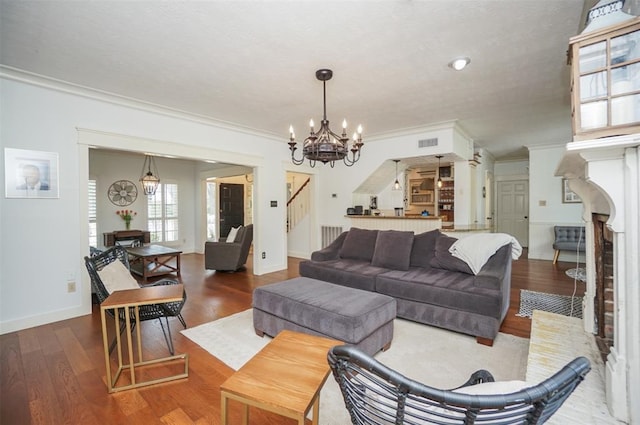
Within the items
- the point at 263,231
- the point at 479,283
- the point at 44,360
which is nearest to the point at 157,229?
the point at 263,231

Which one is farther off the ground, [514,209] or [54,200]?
Answer: [54,200]

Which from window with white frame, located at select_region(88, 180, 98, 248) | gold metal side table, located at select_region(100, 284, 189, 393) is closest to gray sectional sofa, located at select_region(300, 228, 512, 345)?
gold metal side table, located at select_region(100, 284, 189, 393)

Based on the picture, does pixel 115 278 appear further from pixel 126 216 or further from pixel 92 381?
pixel 126 216

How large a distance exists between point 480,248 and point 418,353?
1.45 meters

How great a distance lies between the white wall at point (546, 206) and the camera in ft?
21.1

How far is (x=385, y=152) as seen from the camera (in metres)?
5.71

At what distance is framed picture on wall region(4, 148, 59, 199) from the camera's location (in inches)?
117

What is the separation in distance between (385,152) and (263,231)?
112 inches

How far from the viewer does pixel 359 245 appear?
4234 mm

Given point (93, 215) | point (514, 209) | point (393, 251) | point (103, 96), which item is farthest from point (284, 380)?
point (514, 209)

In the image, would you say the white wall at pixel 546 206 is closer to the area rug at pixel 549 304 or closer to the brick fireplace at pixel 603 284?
the area rug at pixel 549 304

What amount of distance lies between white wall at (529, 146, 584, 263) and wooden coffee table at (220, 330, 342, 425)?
7.14 m

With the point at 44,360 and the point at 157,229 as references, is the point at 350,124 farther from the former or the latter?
the point at 157,229

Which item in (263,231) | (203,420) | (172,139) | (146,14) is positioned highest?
(146,14)
